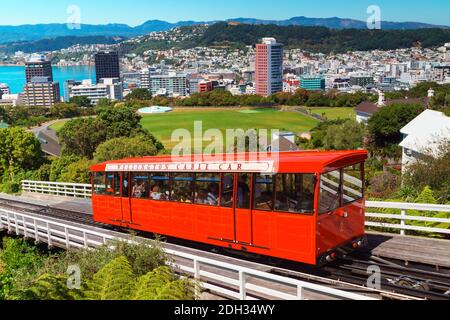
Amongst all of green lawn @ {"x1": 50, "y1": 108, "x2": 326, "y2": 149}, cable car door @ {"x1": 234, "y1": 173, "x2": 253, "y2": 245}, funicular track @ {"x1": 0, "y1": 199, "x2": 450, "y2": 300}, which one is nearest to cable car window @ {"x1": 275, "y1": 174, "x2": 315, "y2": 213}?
cable car door @ {"x1": 234, "y1": 173, "x2": 253, "y2": 245}

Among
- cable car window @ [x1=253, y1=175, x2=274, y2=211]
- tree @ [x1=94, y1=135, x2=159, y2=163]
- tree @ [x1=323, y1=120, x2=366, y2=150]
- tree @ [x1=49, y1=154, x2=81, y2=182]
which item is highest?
cable car window @ [x1=253, y1=175, x2=274, y2=211]

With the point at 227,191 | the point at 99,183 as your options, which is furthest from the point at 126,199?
the point at 227,191

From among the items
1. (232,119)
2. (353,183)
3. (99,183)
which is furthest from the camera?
(232,119)

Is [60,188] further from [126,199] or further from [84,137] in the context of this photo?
[84,137]

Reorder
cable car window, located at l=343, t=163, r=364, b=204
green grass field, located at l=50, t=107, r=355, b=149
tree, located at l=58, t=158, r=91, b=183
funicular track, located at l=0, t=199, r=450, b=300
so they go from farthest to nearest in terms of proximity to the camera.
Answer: green grass field, located at l=50, t=107, r=355, b=149 → tree, located at l=58, t=158, r=91, b=183 → cable car window, located at l=343, t=163, r=364, b=204 → funicular track, located at l=0, t=199, r=450, b=300

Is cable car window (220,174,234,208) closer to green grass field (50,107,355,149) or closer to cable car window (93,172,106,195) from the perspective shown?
cable car window (93,172,106,195)

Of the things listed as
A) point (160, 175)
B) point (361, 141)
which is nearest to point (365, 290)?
point (160, 175)

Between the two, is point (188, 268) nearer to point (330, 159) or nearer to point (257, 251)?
point (257, 251)
